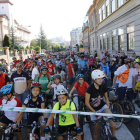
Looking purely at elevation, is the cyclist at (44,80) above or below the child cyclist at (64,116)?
above

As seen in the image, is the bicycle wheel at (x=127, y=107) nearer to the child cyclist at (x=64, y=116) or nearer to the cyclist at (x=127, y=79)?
the cyclist at (x=127, y=79)

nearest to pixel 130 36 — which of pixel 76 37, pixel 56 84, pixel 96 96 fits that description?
pixel 56 84

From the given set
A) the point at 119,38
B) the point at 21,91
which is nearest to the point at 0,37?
the point at 119,38

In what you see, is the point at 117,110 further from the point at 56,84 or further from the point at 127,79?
the point at 56,84

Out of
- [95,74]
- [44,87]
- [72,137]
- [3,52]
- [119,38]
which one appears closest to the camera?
[72,137]

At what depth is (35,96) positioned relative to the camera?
436cm

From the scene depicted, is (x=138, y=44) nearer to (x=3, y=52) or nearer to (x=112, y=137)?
(x=112, y=137)

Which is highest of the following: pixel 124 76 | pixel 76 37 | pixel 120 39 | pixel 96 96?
pixel 76 37

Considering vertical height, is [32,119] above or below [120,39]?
below

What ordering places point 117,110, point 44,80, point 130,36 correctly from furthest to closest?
point 130,36
point 44,80
point 117,110

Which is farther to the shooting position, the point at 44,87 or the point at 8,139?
the point at 44,87

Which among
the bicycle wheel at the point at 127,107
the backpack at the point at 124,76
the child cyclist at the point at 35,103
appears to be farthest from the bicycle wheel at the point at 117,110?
the child cyclist at the point at 35,103

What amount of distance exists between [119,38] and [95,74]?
16574 mm

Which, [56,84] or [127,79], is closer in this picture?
[56,84]
